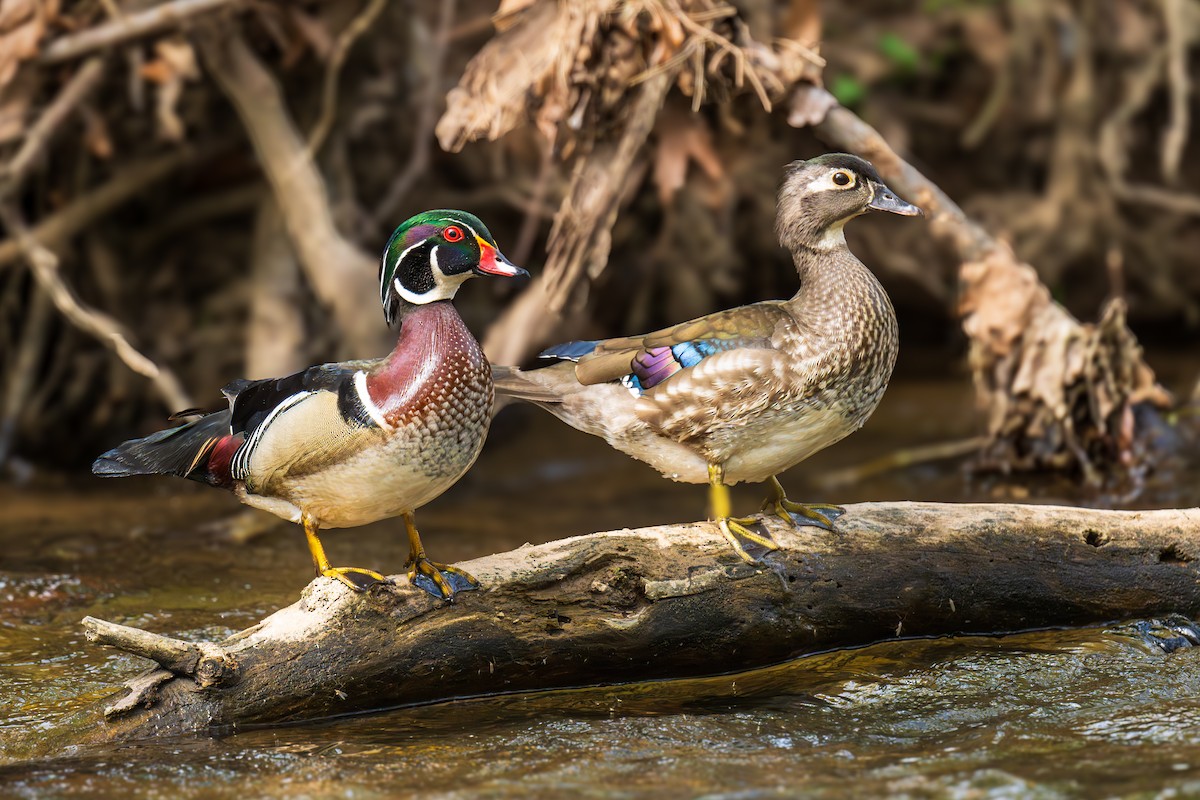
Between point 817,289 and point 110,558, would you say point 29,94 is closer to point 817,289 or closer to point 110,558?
point 110,558

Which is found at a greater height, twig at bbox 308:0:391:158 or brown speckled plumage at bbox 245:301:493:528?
twig at bbox 308:0:391:158

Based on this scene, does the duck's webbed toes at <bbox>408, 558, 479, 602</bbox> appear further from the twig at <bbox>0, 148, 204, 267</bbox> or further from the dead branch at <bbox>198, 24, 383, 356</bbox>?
the twig at <bbox>0, 148, 204, 267</bbox>

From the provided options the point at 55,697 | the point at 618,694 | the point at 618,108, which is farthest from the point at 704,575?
the point at 618,108

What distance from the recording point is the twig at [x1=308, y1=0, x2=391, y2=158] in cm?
657

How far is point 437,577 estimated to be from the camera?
366cm

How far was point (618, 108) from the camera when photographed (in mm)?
5336

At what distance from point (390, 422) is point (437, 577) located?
442mm

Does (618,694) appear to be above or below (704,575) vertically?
below

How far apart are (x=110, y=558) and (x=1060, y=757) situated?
364 centimetres

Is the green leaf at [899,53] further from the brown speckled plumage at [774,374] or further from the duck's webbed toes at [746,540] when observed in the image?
the duck's webbed toes at [746,540]

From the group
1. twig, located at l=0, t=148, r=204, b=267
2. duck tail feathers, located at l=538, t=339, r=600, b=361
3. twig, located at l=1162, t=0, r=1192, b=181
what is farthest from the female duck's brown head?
twig, located at l=0, t=148, r=204, b=267

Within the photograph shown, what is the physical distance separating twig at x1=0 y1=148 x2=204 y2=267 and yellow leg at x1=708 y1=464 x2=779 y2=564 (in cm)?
410

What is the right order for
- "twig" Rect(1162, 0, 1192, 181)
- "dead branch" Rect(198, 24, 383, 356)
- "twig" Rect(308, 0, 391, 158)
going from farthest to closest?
"twig" Rect(1162, 0, 1192, 181) < "twig" Rect(308, 0, 391, 158) < "dead branch" Rect(198, 24, 383, 356)

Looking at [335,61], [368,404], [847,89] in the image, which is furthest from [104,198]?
[368,404]
